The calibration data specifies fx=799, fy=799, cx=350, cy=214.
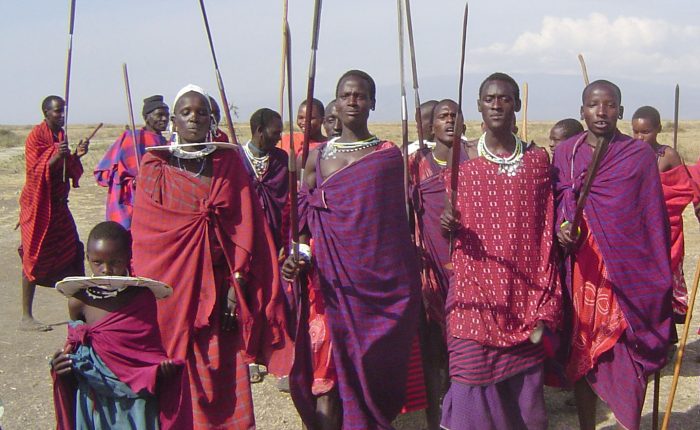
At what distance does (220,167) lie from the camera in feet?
14.1

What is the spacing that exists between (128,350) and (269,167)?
2.96 m

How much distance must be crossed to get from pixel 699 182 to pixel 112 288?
14.2ft

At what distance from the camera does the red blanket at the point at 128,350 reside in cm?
345

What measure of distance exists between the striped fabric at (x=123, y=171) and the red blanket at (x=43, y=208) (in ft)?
3.07

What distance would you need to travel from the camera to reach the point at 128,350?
3.49 metres

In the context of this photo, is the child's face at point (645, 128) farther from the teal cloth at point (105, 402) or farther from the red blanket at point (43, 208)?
the red blanket at point (43, 208)

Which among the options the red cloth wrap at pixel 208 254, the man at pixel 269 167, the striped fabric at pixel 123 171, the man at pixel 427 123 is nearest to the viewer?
the red cloth wrap at pixel 208 254

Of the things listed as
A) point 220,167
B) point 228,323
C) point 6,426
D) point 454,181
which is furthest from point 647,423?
point 6,426

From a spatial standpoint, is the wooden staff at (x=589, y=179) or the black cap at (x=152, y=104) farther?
the black cap at (x=152, y=104)

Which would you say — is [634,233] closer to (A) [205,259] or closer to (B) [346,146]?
(B) [346,146]

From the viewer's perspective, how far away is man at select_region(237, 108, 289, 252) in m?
6.18

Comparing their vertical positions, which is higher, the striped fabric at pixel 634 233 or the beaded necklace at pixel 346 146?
the beaded necklace at pixel 346 146

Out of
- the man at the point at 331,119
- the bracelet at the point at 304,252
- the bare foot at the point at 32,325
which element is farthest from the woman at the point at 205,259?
the bare foot at the point at 32,325

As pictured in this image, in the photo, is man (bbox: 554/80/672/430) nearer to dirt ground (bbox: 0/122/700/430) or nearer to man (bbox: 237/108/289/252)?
dirt ground (bbox: 0/122/700/430)
